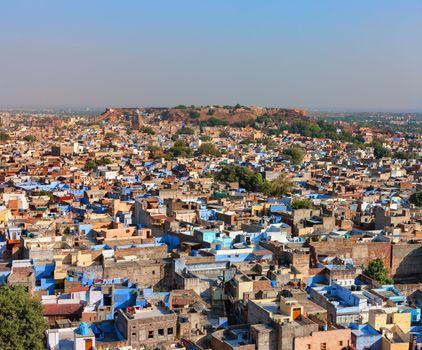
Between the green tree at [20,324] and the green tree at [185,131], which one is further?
the green tree at [185,131]

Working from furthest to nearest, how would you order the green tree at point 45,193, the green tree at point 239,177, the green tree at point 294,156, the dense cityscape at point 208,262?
the green tree at point 294,156, the green tree at point 239,177, the green tree at point 45,193, the dense cityscape at point 208,262

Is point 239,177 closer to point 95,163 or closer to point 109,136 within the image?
point 95,163

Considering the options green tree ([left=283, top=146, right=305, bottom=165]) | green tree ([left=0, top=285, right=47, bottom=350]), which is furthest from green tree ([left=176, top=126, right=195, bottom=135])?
green tree ([left=0, top=285, right=47, bottom=350])

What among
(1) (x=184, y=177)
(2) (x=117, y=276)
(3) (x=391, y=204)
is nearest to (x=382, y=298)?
(2) (x=117, y=276)

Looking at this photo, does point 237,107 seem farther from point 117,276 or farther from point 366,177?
point 117,276

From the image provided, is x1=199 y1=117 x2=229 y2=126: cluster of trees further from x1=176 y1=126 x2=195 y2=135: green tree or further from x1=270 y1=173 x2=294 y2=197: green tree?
x1=270 y1=173 x2=294 y2=197: green tree

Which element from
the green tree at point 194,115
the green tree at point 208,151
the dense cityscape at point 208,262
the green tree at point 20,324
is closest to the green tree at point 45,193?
the dense cityscape at point 208,262

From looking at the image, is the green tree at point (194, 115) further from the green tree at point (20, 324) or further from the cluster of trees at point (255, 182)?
the green tree at point (20, 324)
